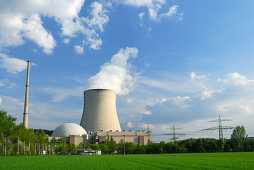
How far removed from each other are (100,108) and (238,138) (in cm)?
2862

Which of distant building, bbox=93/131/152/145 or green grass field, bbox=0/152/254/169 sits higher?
green grass field, bbox=0/152/254/169

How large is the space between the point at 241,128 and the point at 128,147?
25182mm

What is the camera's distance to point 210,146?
49688 mm

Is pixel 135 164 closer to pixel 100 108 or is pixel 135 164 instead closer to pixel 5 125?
pixel 5 125

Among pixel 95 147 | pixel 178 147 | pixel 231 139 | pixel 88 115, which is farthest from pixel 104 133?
pixel 231 139

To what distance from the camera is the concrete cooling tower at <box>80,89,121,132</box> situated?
57.6 metres

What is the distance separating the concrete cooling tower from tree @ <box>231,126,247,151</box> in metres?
25.1

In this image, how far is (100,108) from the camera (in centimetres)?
5762

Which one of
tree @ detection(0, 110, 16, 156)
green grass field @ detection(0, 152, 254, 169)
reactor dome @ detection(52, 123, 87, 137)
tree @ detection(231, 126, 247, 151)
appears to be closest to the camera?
green grass field @ detection(0, 152, 254, 169)

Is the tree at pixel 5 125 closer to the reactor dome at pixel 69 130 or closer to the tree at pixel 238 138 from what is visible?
the tree at pixel 238 138

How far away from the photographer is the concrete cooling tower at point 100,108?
5762 centimetres

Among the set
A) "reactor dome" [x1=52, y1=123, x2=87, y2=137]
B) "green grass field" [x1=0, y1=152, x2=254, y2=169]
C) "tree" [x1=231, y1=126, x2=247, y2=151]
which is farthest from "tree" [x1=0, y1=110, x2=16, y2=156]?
"reactor dome" [x1=52, y1=123, x2=87, y2=137]

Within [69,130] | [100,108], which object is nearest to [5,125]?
[100,108]

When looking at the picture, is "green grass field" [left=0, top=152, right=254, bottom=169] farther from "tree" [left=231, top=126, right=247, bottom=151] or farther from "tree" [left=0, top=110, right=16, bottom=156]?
"tree" [left=231, top=126, right=247, bottom=151]
